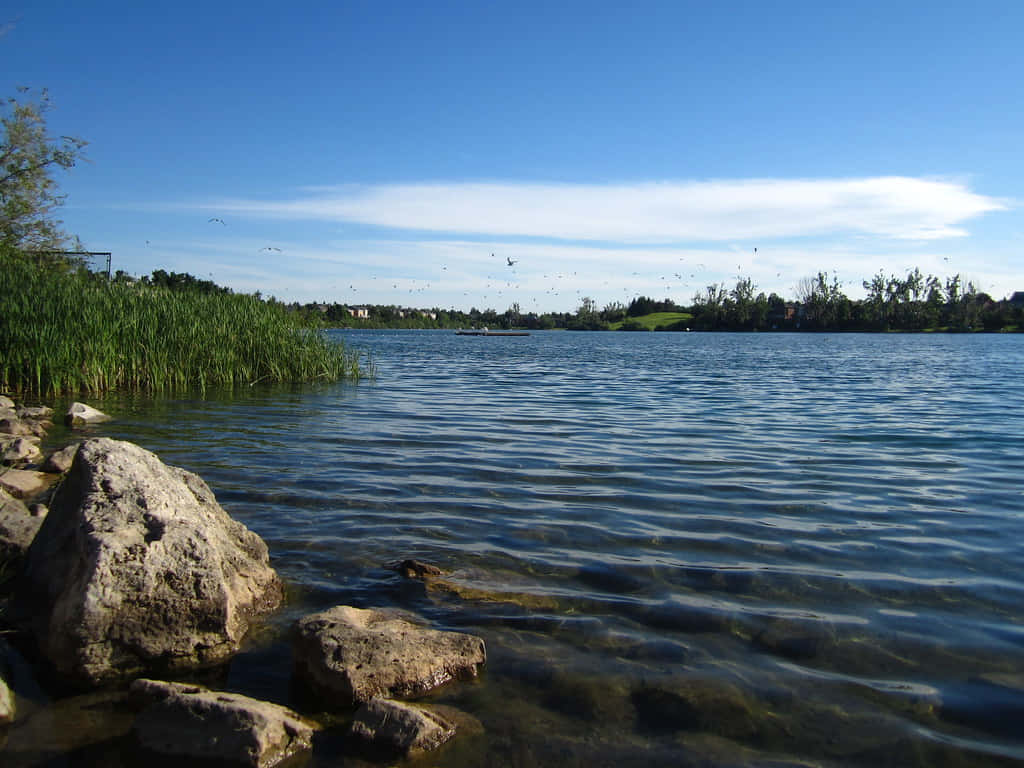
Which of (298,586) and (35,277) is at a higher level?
(35,277)

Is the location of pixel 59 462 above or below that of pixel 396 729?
above

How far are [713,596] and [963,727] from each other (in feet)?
5.76

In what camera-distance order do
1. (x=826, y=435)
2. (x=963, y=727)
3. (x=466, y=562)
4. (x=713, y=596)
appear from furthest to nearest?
(x=826, y=435)
(x=466, y=562)
(x=713, y=596)
(x=963, y=727)

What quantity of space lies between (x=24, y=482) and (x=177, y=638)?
4523mm

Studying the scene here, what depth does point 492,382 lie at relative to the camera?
76.1ft

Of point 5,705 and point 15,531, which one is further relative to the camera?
point 15,531

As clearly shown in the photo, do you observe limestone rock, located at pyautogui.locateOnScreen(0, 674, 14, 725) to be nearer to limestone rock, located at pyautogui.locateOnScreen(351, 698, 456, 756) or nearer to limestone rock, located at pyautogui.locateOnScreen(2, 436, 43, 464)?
limestone rock, located at pyautogui.locateOnScreen(351, 698, 456, 756)

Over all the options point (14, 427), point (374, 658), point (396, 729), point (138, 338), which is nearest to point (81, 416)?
point (14, 427)

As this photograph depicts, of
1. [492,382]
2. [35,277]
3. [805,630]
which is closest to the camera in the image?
[805,630]

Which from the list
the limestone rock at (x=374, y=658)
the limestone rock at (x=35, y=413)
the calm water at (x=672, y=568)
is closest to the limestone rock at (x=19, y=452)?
the calm water at (x=672, y=568)

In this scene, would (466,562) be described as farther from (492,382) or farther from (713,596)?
(492,382)

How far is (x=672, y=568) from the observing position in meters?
5.68

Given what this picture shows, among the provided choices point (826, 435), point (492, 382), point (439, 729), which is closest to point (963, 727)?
point (439, 729)

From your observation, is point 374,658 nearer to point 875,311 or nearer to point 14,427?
point 14,427
